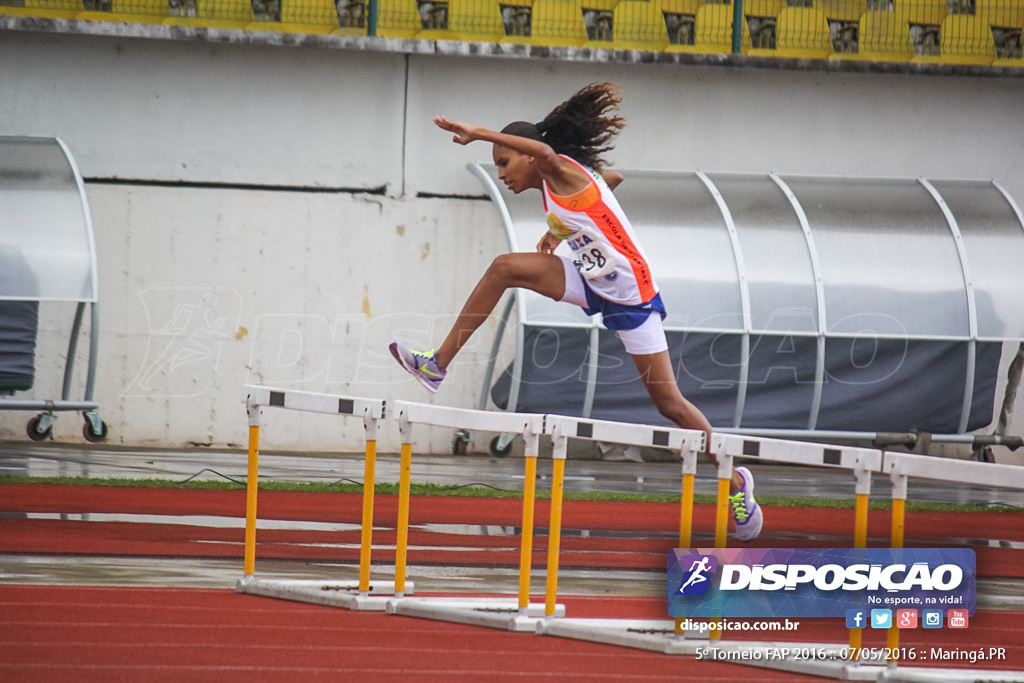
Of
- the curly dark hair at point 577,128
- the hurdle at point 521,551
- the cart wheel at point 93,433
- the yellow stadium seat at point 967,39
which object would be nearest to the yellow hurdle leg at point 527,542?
the hurdle at point 521,551

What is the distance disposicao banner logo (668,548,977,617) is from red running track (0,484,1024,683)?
31cm

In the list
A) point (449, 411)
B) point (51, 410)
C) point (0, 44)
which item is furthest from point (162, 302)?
point (449, 411)

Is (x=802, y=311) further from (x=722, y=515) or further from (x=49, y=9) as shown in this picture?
(x=722, y=515)

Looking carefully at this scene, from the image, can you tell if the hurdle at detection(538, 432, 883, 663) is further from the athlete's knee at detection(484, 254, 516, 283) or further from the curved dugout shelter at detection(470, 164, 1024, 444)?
the curved dugout shelter at detection(470, 164, 1024, 444)

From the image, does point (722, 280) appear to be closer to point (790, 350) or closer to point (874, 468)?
point (790, 350)

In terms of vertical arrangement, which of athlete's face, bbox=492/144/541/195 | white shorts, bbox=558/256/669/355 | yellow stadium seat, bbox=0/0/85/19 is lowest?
white shorts, bbox=558/256/669/355

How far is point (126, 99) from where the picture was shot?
56.2 feet

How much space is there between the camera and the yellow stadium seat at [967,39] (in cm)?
1920

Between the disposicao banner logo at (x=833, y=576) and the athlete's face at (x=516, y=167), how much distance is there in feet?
7.38

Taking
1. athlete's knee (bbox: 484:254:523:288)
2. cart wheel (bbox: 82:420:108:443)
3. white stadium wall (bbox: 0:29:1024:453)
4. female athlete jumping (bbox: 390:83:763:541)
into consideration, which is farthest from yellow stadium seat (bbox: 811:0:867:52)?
athlete's knee (bbox: 484:254:523:288)

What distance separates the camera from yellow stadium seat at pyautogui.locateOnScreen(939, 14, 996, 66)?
63.0 feet

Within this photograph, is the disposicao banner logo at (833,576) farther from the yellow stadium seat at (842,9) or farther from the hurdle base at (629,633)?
the yellow stadium seat at (842,9)

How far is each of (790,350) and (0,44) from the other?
10515 millimetres

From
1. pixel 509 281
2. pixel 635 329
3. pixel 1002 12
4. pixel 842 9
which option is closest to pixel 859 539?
pixel 635 329
